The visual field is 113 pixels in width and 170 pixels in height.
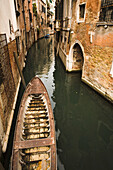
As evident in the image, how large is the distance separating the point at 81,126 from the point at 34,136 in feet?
8.03

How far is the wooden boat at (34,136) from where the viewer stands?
332 cm

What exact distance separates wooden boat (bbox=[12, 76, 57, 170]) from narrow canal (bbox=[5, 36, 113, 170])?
92 centimetres

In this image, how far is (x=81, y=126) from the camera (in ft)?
18.4

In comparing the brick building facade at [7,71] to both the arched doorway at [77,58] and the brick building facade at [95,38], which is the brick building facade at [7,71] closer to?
the brick building facade at [95,38]

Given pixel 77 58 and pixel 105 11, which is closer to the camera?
pixel 105 11

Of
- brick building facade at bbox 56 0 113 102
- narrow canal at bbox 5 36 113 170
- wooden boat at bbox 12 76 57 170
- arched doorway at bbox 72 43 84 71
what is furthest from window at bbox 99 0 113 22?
wooden boat at bbox 12 76 57 170

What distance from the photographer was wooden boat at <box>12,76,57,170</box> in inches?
131

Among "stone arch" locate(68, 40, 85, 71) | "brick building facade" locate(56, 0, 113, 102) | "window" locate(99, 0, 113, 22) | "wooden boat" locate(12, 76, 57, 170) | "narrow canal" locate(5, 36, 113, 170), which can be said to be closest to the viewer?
"wooden boat" locate(12, 76, 57, 170)

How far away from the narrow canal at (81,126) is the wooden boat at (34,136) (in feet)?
3.01

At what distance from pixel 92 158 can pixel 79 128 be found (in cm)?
140

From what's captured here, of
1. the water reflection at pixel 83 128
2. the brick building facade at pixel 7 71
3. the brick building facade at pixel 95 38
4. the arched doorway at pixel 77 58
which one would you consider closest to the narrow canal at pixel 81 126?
the water reflection at pixel 83 128

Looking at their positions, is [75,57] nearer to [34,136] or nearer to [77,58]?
[77,58]

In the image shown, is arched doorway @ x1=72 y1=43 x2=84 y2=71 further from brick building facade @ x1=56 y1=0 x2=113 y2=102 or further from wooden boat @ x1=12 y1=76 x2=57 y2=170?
wooden boat @ x1=12 y1=76 x2=57 y2=170

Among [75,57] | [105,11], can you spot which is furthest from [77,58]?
[105,11]
